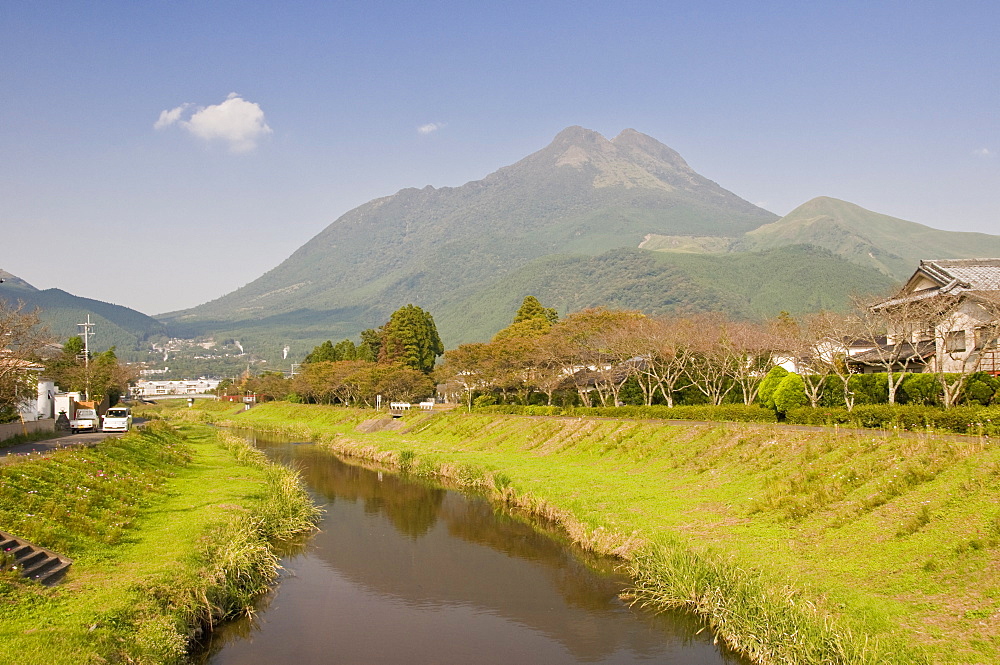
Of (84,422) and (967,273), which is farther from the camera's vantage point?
(84,422)

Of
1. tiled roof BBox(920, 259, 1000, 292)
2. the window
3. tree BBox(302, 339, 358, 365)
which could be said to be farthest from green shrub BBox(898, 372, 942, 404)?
tree BBox(302, 339, 358, 365)

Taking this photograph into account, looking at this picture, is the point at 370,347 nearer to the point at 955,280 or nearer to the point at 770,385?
the point at 770,385

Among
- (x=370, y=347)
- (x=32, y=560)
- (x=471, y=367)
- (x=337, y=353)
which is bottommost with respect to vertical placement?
(x=32, y=560)

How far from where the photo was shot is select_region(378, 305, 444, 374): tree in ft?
305

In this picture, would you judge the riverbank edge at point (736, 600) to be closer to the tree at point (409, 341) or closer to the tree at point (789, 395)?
the tree at point (789, 395)

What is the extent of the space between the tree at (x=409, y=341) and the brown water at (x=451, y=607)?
6343cm

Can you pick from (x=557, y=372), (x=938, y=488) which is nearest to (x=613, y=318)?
(x=557, y=372)

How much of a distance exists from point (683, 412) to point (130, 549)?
28023mm

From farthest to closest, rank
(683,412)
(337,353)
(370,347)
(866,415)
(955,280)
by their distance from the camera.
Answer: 1. (337,353)
2. (370,347)
3. (683,412)
4. (955,280)
5. (866,415)

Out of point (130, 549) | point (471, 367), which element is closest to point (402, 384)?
point (471, 367)

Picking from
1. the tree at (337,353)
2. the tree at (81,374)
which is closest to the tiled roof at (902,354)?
the tree at (81,374)

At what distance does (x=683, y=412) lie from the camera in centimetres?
3888

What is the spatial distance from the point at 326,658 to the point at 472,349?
5408 cm

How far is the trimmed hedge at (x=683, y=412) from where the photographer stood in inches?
1335
